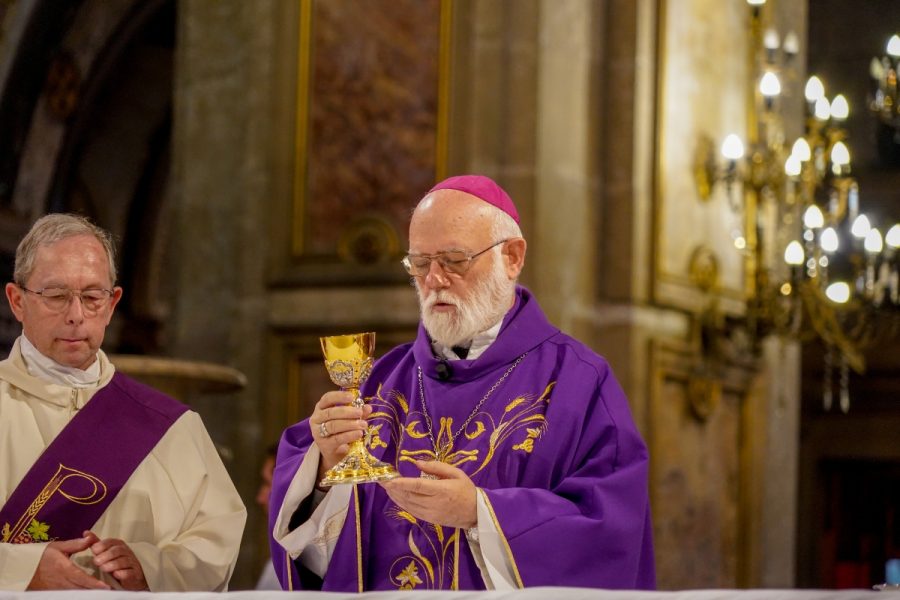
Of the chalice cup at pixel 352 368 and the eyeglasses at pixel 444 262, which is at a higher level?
the eyeglasses at pixel 444 262

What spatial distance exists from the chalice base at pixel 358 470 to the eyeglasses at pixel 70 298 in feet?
2.32

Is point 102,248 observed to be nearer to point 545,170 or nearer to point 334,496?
point 334,496

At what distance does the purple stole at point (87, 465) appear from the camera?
3928 mm

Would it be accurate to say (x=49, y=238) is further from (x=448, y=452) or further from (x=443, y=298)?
(x=448, y=452)

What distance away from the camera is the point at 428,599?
2.87 metres

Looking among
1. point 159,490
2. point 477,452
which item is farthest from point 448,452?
point 159,490

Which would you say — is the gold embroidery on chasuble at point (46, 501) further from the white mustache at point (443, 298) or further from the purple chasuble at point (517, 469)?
A: the white mustache at point (443, 298)

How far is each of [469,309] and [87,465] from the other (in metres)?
0.96

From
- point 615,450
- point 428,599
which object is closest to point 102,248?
point 615,450

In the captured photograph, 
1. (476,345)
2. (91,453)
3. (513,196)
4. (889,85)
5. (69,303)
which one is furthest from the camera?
(889,85)

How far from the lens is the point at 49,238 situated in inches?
157

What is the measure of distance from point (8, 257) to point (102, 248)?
9348mm

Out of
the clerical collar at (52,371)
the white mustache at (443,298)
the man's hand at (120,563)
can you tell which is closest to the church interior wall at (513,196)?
the white mustache at (443,298)

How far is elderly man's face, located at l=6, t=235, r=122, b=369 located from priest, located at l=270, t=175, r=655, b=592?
0.55 metres
